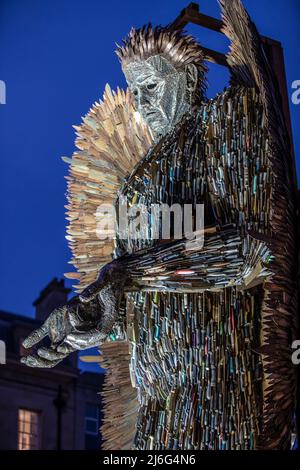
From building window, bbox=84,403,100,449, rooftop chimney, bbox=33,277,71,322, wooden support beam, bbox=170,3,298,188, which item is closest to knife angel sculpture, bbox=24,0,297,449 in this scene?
wooden support beam, bbox=170,3,298,188

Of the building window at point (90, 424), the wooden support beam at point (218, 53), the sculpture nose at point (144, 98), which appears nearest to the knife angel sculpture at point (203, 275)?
the sculpture nose at point (144, 98)

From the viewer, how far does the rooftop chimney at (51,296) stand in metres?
14.1

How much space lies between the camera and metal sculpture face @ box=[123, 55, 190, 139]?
3830 millimetres

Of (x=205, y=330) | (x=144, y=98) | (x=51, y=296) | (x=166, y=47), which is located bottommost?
(x=205, y=330)

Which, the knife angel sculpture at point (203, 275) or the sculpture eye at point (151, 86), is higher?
the sculpture eye at point (151, 86)

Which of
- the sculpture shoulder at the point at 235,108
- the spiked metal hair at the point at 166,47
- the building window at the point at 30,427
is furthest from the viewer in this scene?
the building window at the point at 30,427

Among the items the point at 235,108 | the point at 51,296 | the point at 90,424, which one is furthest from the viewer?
the point at 51,296

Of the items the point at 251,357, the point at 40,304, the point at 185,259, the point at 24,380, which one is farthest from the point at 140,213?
the point at 40,304

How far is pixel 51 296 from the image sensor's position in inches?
558

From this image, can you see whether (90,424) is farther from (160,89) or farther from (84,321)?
(84,321)

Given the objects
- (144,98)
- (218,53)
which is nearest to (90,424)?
(218,53)

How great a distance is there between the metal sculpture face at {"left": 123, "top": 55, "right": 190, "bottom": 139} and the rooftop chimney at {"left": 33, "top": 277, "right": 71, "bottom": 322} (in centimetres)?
1008

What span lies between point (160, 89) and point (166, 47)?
5.6 inches

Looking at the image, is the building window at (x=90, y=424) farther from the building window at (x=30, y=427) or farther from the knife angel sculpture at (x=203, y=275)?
the knife angel sculpture at (x=203, y=275)
